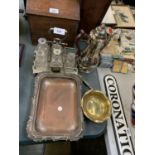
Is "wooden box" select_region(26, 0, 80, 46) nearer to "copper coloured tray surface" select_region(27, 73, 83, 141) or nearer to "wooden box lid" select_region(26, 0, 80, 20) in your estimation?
"wooden box lid" select_region(26, 0, 80, 20)

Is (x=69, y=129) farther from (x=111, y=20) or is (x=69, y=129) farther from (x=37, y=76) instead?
(x=111, y=20)

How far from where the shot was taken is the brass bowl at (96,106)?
954 mm

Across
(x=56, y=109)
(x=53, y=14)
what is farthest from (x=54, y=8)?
(x=56, y=109)

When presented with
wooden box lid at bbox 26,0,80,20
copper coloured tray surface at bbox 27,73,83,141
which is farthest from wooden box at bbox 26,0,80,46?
copper coloured tray surface at bbox 27,73,83,141

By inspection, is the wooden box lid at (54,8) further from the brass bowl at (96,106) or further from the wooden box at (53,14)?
the brass bowl at (96,106)

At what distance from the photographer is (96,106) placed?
3.28 ft

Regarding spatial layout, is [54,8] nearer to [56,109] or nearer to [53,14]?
[53,14]

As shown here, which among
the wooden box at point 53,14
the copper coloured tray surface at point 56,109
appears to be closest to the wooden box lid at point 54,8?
the wooden box at point 53,14

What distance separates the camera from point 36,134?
34.0 inches

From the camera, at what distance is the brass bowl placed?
95cm

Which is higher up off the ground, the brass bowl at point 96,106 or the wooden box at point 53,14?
the wooden box at point 53,14

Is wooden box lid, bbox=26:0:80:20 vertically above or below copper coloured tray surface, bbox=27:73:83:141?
above

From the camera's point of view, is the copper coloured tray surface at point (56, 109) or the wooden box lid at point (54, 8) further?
the wooden box lid at point (54, 8)

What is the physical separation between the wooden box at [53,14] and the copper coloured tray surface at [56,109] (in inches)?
9.4
